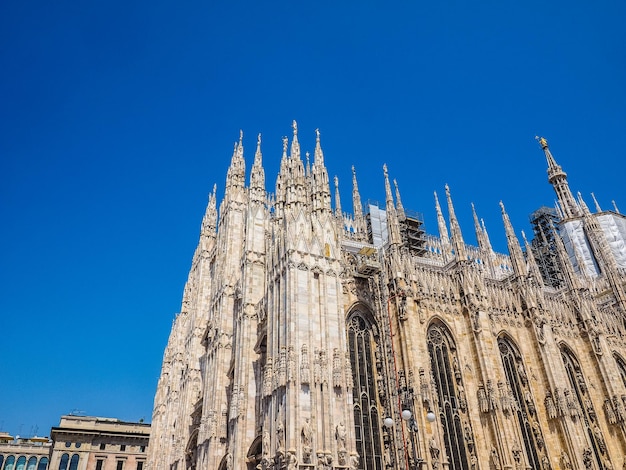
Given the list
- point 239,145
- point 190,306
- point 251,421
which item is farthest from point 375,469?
point 239,145

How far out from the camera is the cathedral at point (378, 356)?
25.5 metres

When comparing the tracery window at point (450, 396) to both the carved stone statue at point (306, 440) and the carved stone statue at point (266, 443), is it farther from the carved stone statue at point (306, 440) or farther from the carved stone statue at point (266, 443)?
the carved stone statue at point (266, 443)

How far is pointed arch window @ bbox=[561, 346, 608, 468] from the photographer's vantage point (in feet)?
106

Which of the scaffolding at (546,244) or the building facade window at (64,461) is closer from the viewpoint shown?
the scaffolding at (546,244)

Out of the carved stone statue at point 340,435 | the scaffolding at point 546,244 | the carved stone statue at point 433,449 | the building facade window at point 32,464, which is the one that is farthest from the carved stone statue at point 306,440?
the building facade window at point 32,464

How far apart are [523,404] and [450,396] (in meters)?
Result: 6.02

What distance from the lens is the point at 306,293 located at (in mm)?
27203

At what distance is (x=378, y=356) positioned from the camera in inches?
1201

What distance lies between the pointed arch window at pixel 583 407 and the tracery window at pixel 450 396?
286 inches

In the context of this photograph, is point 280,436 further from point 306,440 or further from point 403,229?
point 403,229

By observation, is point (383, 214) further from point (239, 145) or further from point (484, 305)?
point (484, 305)

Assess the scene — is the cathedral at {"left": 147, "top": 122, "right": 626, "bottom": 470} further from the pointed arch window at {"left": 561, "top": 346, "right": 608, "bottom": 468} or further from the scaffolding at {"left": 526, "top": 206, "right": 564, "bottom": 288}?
the scaffolding at {"left": 526, "top": 206, "right": 564, "bottom": 288}

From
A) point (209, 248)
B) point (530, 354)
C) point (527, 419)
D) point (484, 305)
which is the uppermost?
point (209, 248)

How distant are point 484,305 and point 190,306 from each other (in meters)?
28.2
